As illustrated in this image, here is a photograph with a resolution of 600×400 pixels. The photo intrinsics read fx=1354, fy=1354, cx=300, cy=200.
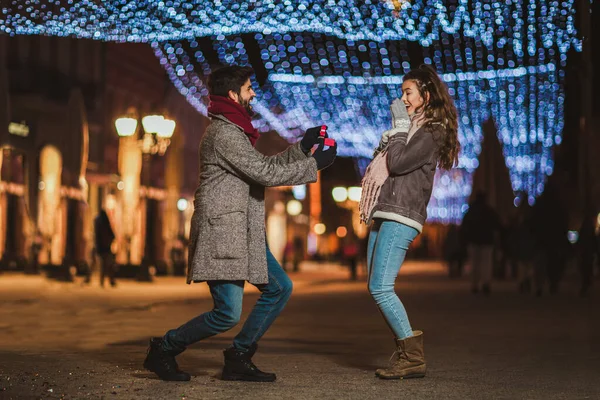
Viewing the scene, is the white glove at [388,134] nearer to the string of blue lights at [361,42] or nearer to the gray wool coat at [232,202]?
the gray wool coat at [232,202]

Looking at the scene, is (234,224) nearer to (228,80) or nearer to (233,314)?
(233,314)

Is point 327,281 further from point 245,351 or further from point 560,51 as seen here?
point 245,351

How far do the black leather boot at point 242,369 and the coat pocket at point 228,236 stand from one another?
65cm

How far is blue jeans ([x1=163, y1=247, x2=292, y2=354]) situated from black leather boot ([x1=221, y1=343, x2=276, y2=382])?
43mm

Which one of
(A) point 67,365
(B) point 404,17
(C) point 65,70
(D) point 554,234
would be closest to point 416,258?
(C) point 65,70

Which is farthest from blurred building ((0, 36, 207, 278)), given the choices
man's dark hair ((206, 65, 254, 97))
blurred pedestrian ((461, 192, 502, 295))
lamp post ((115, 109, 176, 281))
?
man's dark hair ((206, 65, 254, 97))

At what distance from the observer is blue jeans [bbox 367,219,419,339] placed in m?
8.09

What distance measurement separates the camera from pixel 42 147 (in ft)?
127

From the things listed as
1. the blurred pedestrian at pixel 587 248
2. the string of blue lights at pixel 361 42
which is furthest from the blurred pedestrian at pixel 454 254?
the blurred pedestrian at pixel 587 248

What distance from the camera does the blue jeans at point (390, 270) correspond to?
809 cm

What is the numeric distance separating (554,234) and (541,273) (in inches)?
29.2

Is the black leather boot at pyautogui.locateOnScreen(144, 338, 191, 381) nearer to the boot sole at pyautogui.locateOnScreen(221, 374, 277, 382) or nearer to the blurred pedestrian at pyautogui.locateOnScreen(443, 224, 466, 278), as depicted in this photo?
the boot sole at pyautogui.locateOnScreen(221, 374, 277, 382)

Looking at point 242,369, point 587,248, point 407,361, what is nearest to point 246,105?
point 242,369

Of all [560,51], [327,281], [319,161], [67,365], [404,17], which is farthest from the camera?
[327,281]
